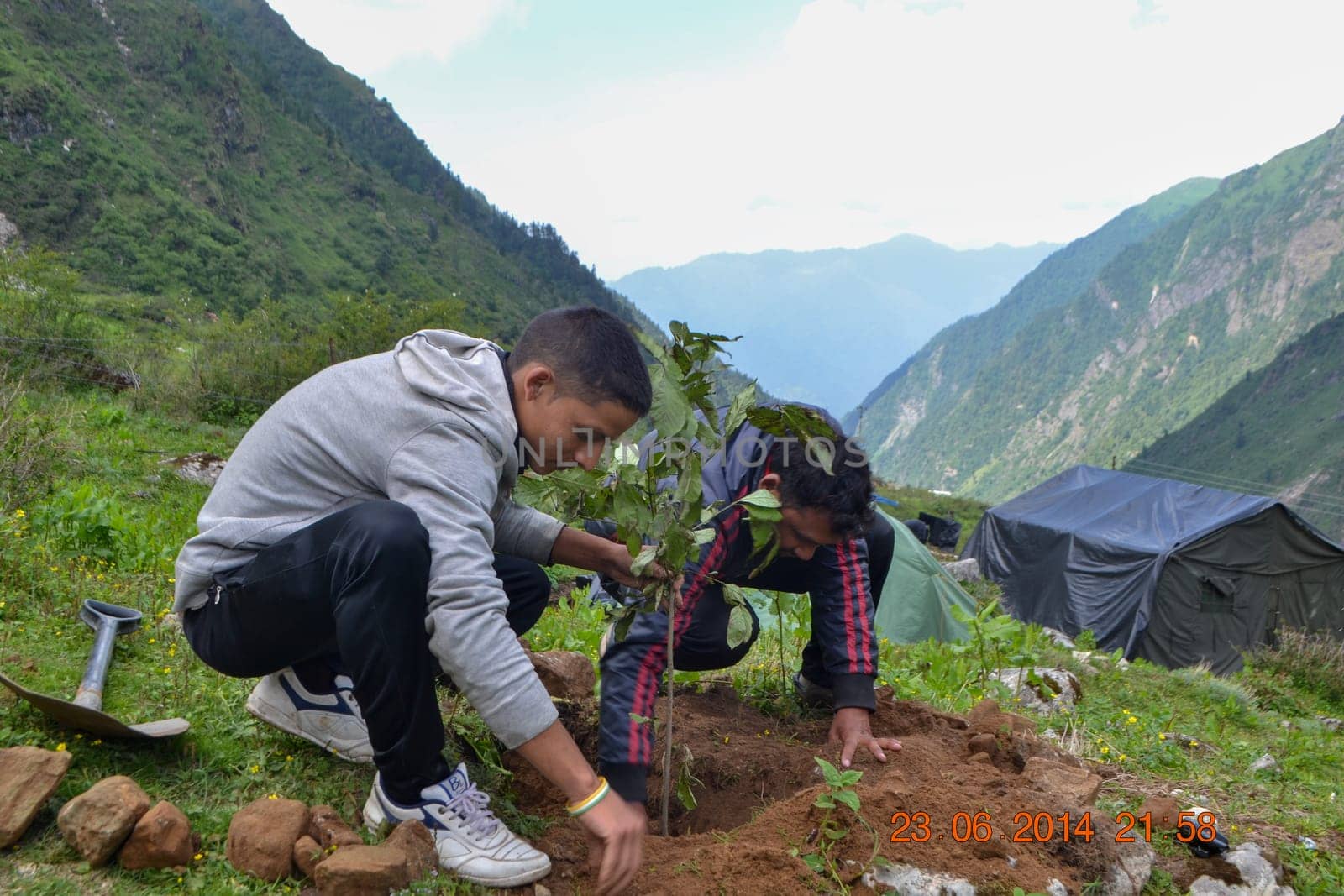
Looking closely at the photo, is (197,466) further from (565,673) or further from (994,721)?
(994,721)

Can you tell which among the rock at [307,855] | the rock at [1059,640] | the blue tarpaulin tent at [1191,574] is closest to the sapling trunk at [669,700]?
the rock at [307,855]

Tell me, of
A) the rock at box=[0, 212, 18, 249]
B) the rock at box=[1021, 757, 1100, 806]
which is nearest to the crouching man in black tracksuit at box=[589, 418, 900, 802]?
the rock at box=[1021, 757, 1100, 806]

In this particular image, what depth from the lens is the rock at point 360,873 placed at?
6.04ft

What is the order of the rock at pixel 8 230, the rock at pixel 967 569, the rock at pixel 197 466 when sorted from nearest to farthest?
the rock at pixel 197 466, the rock at pixel 967 569, the rock at pixel 8 230

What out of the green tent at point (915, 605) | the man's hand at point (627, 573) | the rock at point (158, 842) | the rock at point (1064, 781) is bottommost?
the green tent at point (915, 605)

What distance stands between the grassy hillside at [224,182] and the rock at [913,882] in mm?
32779

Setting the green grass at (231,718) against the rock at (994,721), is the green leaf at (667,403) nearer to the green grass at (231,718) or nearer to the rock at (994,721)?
the green grass at (231,718)

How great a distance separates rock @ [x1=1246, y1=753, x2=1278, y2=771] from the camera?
13.1 ft

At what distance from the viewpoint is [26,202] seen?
46.6 m

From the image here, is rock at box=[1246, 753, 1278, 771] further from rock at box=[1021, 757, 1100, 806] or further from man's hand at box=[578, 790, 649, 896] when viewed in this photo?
man's hand at box=[578, 790, 649, 896]

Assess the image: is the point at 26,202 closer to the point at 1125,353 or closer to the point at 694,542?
the point at 694,542

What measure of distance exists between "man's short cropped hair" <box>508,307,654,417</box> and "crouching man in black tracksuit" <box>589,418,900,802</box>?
0.19m

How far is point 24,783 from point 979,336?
168 metres

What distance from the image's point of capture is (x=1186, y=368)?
9525cm
